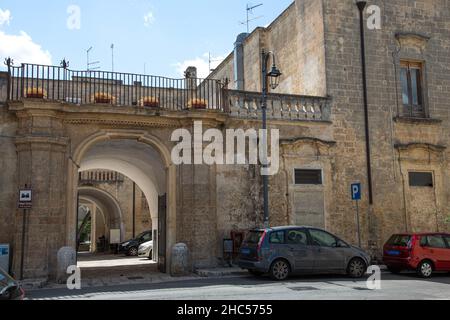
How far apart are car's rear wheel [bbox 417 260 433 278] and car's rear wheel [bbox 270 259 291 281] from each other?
13.4 ft

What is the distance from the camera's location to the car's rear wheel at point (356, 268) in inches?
576

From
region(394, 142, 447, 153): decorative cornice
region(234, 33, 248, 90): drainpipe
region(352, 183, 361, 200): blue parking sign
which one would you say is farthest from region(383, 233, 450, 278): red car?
region(234, 33, 248, 90): drainpipe

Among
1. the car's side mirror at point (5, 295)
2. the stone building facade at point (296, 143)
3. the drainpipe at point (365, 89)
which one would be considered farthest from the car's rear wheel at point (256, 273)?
the car's side mirror at point (5, 295)

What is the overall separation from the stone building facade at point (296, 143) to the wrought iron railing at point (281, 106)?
4 cm

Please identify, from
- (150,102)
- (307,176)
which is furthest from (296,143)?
(150,102)

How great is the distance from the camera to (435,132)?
2016 centimetres

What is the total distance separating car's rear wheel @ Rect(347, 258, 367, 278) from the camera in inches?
576

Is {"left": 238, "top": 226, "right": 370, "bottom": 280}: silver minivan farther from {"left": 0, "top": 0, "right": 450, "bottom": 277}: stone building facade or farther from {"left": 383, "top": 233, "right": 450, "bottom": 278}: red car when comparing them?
{"left": 0, "top": 0, "right": 450, "bottom": 277}: stone building facade

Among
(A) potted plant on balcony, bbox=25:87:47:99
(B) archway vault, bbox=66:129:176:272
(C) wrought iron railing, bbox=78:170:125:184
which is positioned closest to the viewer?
(A) potted plant on balcony, bbox=25:87:47:99

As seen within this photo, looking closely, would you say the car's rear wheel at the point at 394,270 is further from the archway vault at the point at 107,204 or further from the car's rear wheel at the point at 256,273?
the archway vault at the point at 107,204

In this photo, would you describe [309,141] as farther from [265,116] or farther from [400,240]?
[400,240]

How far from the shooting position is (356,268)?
14.7 m

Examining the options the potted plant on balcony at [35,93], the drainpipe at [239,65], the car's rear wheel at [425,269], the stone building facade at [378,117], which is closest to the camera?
the car's rear wheel at [425,269]
